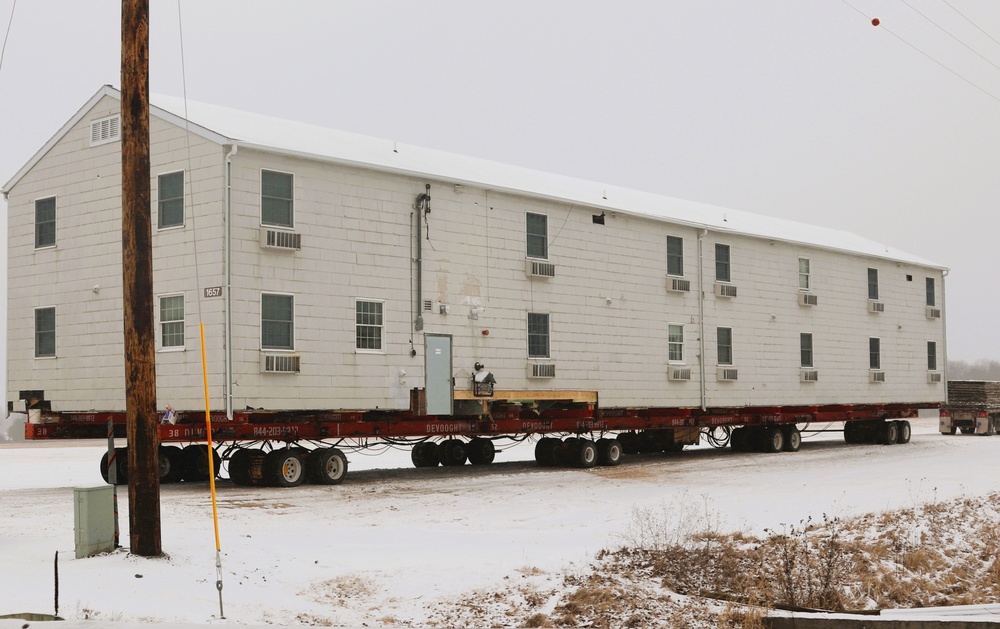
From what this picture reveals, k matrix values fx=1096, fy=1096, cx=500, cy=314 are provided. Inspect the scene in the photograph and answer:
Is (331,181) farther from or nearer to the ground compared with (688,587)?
farther from the ground

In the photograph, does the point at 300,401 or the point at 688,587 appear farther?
the point at 300,401

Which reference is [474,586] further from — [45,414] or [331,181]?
[45,414]

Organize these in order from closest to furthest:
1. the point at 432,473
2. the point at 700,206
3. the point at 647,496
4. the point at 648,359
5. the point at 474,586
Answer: the point at 474,586, the point at 647,496, the point at 432,473, the point at 648,359, the point at 700,206

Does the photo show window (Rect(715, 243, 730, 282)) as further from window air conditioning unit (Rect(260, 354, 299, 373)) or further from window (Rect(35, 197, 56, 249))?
window (Rect(35, 197, 56, 249))

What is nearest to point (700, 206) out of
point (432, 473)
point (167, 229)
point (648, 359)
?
point (648, 359)

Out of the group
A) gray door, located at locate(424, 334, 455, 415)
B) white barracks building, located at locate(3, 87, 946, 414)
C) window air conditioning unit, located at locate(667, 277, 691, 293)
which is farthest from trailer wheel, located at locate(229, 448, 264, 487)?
window air conditioning unit, located at locate(667, 277, 691, 293)

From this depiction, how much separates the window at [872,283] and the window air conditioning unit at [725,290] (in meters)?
8.72

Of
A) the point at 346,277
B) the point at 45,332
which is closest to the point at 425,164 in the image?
the point at 346,277

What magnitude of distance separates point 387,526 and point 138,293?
5.82 metres

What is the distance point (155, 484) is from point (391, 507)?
6839 mm

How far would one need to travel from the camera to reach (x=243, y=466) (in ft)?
70.0

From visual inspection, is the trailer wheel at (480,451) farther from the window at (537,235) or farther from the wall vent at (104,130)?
the wall vent at (104,130)

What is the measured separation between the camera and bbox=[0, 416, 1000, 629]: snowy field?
10922 millimetres

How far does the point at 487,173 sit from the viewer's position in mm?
27750
